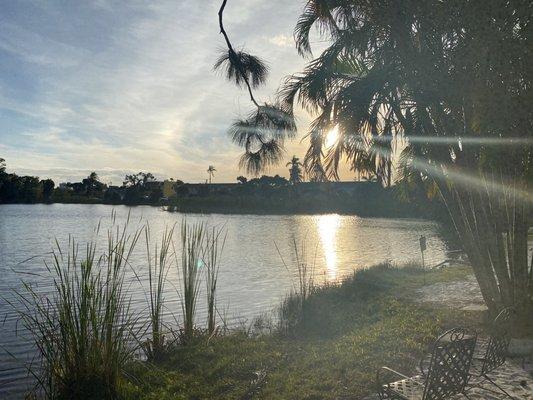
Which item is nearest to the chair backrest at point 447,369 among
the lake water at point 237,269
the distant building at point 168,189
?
the lake water at point 237,269

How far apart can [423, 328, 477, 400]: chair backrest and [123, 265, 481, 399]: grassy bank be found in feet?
5.31

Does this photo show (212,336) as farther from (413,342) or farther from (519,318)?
(519,318)

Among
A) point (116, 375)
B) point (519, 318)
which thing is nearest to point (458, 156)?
point (519, 318)

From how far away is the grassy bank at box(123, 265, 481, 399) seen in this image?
5957 millimetres

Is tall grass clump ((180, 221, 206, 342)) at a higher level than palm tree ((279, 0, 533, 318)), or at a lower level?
lower

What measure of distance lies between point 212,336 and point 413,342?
10.7 feet

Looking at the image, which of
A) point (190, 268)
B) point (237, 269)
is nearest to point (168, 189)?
point (237, 269)

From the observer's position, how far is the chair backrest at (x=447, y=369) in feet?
13.0

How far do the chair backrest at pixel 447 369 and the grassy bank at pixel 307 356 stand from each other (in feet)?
5.31

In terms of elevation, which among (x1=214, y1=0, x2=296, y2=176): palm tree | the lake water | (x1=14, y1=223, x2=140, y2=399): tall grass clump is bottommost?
the lake water

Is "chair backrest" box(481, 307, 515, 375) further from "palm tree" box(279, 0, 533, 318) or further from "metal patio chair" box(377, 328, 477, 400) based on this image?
"palm tree" box(279, 0, 533, 318)

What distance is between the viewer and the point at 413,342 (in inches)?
294

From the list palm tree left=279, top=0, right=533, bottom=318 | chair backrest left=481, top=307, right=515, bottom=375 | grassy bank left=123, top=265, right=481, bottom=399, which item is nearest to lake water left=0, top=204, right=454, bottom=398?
A: grassy bank left=123, top=265, right=481, bottom=399

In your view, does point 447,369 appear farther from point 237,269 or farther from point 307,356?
point 237,269
